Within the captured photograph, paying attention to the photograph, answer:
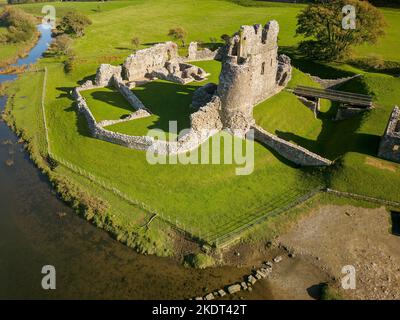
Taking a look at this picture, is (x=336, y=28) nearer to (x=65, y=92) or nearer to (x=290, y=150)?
(x=290, y=150)

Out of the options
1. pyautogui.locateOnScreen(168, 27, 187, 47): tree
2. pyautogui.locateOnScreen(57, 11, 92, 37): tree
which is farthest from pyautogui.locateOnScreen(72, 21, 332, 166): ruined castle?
pyautogui.locateOnScreen(57, 11, 92, 37): tree

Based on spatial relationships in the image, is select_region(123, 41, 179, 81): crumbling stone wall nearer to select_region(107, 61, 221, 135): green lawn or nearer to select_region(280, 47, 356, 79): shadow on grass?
select_region(107, 61, 221, 135): green lawn

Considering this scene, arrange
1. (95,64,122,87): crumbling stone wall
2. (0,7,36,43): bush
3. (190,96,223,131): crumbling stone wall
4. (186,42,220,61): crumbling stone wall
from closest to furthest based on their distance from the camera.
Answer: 1. (190,96,223,131): crumbling stone wall
2. (95,64,122,87): crumbling stone wall
3. (186,42,220,61): crumbling stone wall
4. (0,7,36,43): bush

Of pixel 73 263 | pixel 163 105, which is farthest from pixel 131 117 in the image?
pixel 73 263

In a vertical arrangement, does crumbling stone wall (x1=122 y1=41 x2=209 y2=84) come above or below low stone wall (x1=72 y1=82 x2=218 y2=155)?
above

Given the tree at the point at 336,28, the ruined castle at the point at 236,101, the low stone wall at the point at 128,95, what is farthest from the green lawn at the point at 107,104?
the tree at the point at 336,28

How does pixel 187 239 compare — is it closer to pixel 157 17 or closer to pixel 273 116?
pixel 273 116

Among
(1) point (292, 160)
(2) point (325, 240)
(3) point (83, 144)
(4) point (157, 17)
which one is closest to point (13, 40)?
(4) point (157, 17)
